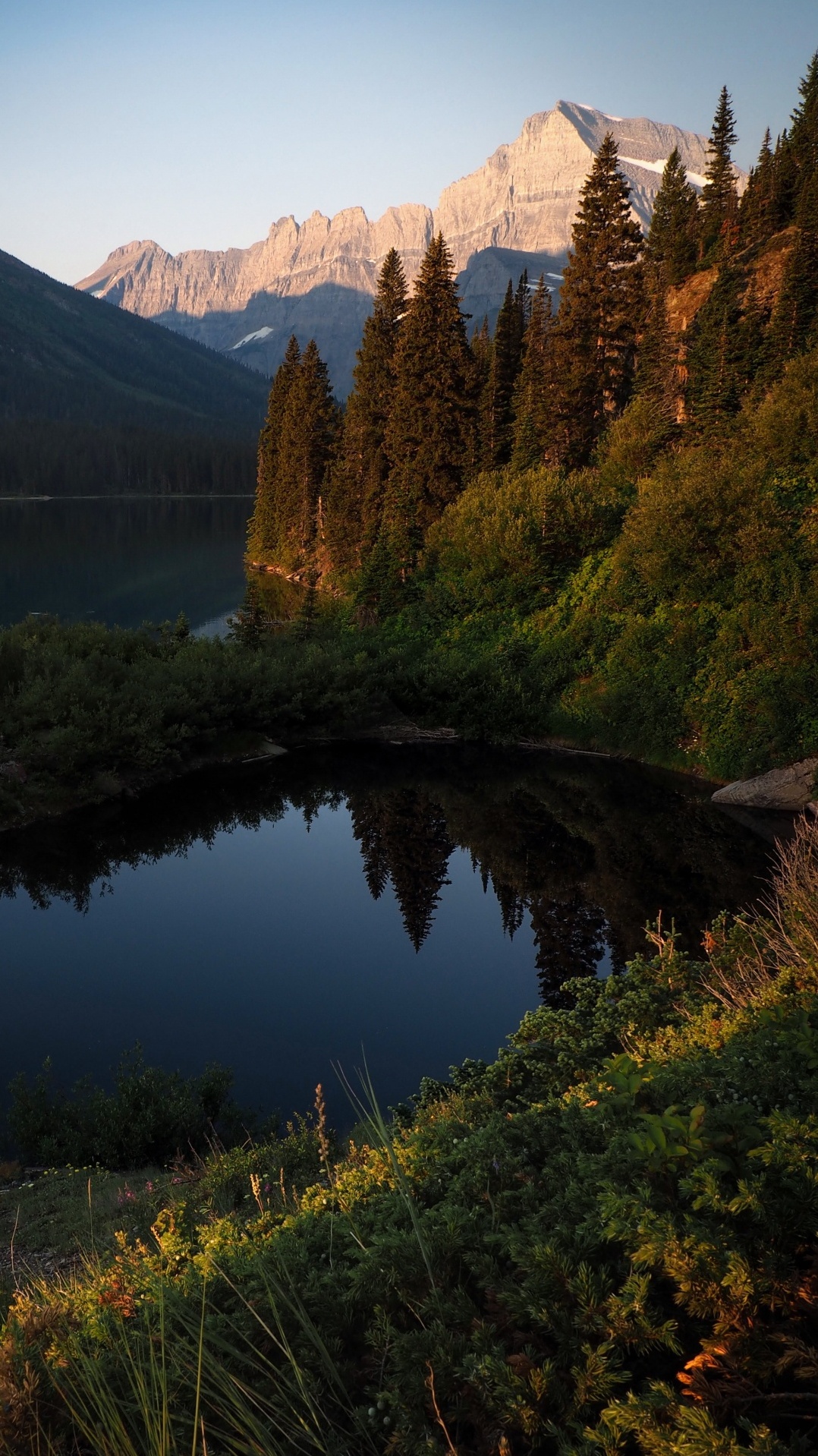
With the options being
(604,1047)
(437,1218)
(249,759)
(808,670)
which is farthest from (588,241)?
(437,1218)

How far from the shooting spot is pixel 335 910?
1691 centimetres

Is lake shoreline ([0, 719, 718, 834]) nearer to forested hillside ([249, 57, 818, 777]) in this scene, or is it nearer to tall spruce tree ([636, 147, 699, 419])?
forested hillside ([249, 57, 818, 777])

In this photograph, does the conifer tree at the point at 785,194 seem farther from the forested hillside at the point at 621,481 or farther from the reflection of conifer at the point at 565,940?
the reflection of conifer at the point at 565,940

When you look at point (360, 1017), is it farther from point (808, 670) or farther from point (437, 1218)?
point (808, 670)

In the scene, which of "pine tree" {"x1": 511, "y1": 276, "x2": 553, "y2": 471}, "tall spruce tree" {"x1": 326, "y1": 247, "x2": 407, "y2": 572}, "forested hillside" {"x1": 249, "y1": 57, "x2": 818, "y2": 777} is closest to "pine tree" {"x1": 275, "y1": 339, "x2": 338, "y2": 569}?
"tall spruce tree" {"x1": 326, "y1": 247, "x2": 407, "y2": 572}

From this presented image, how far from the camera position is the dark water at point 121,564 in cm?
5016

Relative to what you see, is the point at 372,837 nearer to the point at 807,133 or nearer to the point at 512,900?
the point at 512,900

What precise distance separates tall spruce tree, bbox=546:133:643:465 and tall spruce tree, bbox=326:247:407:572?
916 cm

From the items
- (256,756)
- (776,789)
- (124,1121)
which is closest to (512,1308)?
(124,1121)

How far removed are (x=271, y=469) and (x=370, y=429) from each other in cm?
2794

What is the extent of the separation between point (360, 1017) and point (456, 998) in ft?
5.16

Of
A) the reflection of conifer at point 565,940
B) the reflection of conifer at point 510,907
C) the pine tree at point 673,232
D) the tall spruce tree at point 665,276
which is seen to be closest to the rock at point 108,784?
the reflection of conifer at point 510,907

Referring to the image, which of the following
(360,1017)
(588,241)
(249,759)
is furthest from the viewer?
(588,241)

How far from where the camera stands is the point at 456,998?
1348 centimetres
